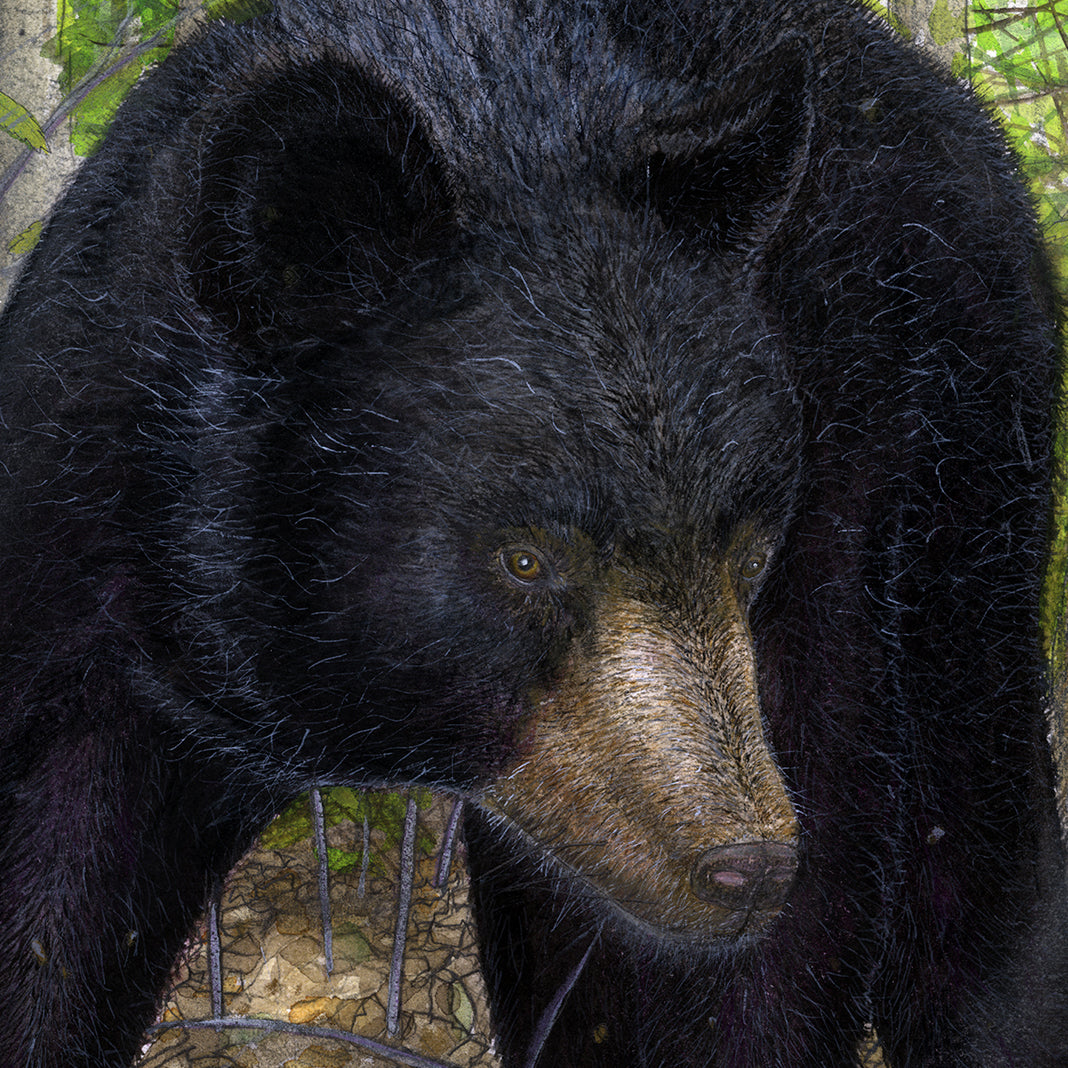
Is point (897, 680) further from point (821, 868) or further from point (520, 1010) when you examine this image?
point (520, 1010)

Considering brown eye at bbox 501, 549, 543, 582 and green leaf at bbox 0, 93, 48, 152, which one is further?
green leaf at bbox 0, 93, 48, 152

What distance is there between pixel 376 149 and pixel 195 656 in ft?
3.27

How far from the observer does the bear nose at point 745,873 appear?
1.35 metres

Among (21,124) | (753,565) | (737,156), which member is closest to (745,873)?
(753,565)

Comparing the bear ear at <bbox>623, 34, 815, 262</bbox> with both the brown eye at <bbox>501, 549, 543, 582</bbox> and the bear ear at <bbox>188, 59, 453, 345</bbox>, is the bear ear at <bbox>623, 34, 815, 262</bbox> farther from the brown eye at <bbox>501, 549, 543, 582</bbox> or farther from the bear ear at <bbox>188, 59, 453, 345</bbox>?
the brown eye at <bbox>501, 549, 543, 582</bbox>

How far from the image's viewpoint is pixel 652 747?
147 centimetres

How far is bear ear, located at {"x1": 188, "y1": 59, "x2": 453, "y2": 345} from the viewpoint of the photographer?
1438 millimetres

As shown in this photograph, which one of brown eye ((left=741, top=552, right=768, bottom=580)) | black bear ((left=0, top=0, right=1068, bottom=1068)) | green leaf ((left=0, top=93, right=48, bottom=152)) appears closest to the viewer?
black bear ((left=0, top=0, right=1068, bottom=1068))

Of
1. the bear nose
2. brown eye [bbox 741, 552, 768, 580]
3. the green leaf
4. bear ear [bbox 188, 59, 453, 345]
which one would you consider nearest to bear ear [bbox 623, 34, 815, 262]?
bear ear [bbox 188, 59, 453, 345]

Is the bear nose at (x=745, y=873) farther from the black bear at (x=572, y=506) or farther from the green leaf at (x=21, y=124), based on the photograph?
the green leaf at (x=21, y=124)

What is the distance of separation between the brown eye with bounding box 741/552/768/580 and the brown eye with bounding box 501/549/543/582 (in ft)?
1.08

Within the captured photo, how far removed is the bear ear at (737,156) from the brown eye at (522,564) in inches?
21.8

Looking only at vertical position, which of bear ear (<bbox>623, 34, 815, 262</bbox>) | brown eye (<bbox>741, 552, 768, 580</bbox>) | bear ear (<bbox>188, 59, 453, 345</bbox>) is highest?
bear ear (<bbox>188, 59, 453, 345</bbox>)

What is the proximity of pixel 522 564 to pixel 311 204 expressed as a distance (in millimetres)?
594
